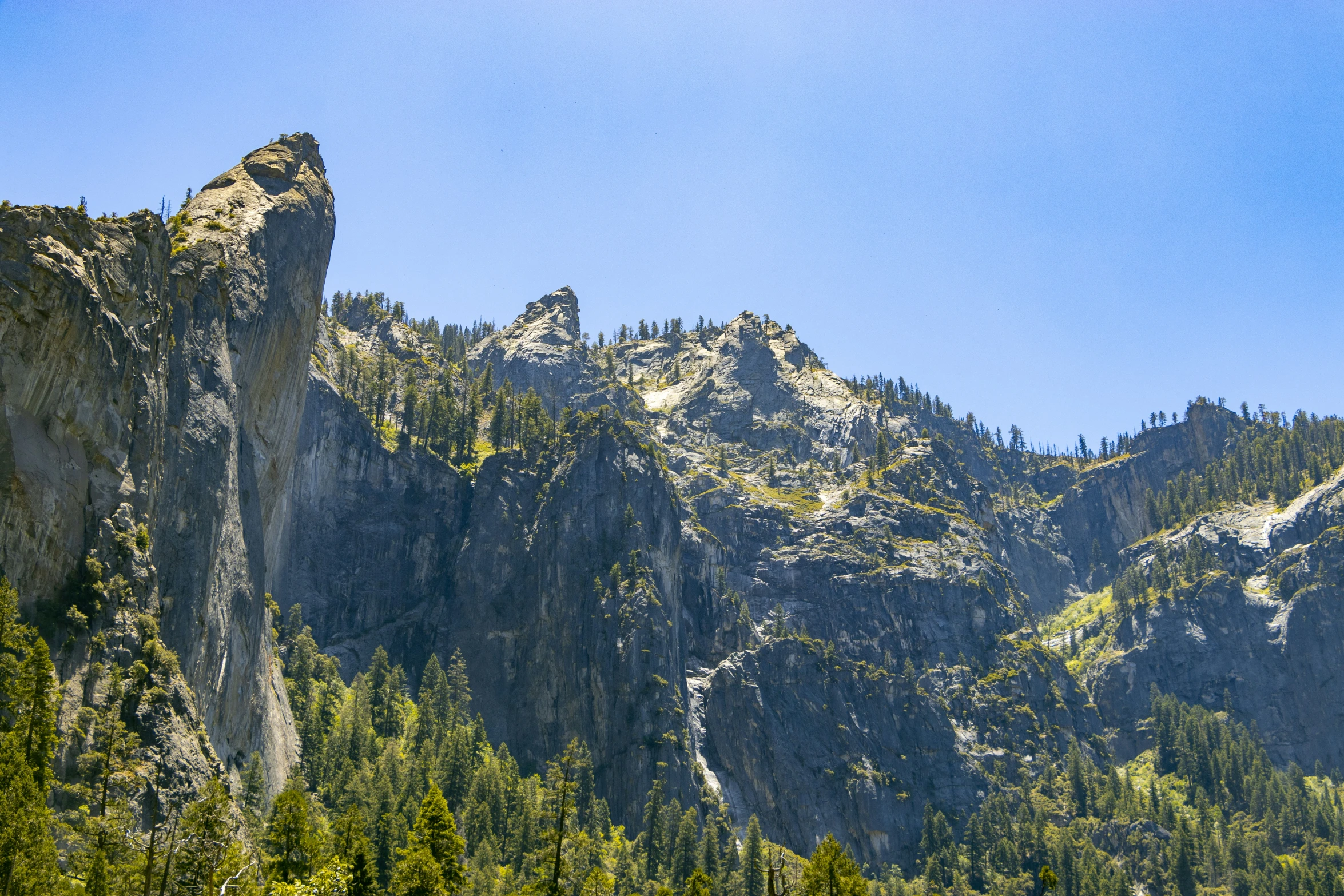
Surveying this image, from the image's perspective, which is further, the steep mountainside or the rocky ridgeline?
the steep mountainside

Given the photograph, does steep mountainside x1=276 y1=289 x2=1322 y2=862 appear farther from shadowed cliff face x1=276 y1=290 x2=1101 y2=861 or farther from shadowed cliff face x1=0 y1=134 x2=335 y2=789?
shadowed cliff face x1=0 y1=134 x2=335 y2=789

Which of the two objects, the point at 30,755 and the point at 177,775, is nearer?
the point at 30,755

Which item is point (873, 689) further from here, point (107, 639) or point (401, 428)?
point (107, 639)

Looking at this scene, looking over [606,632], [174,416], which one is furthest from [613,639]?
[174,416]

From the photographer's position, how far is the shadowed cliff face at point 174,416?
212 feet

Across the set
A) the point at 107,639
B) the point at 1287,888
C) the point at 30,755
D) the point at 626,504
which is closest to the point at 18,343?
the point at 107,639

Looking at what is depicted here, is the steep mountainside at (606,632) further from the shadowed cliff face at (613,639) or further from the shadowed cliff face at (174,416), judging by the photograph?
the shadowed cliff face at (174,416)

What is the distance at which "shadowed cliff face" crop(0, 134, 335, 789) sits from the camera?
64.6 meters

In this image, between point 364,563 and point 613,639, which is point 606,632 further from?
point 364,563

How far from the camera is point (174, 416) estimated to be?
8488 cm

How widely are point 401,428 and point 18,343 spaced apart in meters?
117

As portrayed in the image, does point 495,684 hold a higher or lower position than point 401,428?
lower

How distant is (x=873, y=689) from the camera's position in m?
181

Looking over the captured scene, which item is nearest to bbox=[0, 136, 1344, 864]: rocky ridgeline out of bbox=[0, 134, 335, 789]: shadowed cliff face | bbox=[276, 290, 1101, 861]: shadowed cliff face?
bbox=[0, 134, 335, 789]: shadowed cliff face
